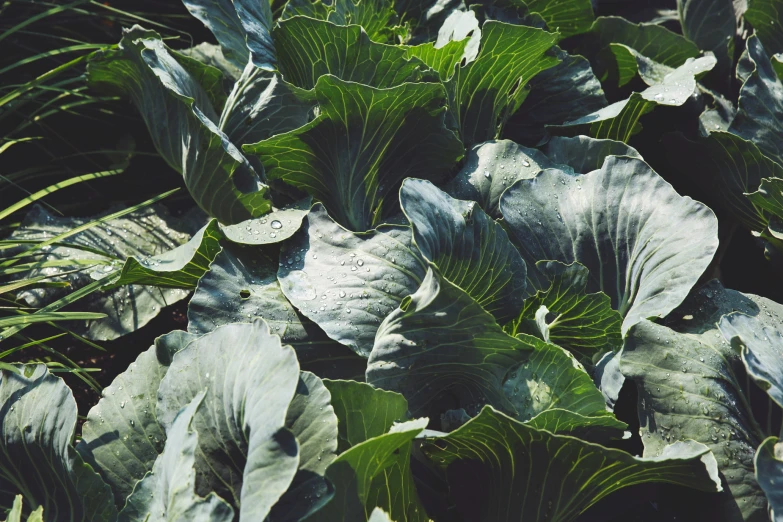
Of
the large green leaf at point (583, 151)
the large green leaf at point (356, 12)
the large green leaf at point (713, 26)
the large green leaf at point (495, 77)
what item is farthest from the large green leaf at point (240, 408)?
the large green leaf at point (713, 26)

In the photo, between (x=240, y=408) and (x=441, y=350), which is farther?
(x=441, y=350)

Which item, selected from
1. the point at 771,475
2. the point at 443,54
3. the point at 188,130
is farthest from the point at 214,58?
the point at 771,475

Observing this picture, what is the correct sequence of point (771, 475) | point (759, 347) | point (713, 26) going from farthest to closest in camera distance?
point (713, 26) < point (759, 347) < point (771, 475)

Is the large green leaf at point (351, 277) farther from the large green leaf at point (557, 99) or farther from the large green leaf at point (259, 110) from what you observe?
the large green leaf at point (557, 99)

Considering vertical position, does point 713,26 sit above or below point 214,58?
above

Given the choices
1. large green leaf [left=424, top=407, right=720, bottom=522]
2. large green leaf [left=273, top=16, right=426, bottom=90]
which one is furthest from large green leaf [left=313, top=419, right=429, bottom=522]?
large green leaf [left=273, top=16, right=426, bottom=90]

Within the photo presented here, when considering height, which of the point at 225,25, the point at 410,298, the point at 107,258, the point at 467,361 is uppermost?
the point at 225,25

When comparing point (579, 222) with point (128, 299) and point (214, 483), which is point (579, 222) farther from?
point (128, 299)

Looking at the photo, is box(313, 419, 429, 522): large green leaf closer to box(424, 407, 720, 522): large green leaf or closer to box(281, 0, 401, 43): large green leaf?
box(424, 407, 720, 522): large green leaf

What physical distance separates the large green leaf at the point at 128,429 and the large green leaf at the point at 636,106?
1688 millimetres

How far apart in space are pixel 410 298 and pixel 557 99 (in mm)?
1490

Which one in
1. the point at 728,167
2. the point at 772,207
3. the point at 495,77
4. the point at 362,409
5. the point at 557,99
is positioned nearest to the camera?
the point at 362,409

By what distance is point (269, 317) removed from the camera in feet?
6.25

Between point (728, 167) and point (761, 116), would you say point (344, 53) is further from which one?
point (761, 116)
